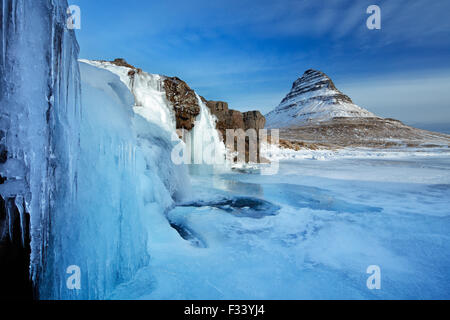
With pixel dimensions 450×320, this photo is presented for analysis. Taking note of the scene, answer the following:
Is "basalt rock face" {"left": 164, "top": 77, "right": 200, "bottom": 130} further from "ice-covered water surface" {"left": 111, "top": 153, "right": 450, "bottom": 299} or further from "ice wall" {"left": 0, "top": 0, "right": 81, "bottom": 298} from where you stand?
"ice wall" {"left": 0, "top": 0, "right": 81, "bottom": 298}

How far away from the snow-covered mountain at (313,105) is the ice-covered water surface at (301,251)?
95.6m

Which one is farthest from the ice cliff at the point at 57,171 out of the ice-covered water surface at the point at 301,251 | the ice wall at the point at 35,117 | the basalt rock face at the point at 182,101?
the basalt rock face at the point at 182,101

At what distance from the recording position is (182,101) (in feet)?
38.6

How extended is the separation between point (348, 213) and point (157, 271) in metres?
Answer: 4.56

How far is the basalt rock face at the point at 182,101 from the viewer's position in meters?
11.3

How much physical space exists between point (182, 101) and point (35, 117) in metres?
10.5

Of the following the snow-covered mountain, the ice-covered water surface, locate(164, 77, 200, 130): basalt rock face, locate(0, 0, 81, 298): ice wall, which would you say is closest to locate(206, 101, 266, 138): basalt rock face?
locate(164, 77, 200, 130): basalt rock face

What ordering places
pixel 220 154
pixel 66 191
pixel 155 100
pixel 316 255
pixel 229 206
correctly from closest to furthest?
pixel 66 191 < pixel 316 255 < pixel 229 206 < pixel 155 100 < pixel 220 154

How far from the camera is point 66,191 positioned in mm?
1960

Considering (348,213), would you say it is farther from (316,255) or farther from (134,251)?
(134,251)

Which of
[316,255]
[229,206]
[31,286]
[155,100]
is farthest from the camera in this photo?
[155,100]

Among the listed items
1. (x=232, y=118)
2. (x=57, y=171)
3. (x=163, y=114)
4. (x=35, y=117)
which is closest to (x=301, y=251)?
(x=57, y=171)

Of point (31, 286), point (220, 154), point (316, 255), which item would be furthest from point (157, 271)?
point (220, 154)

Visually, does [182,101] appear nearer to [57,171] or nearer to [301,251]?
[301,251]
